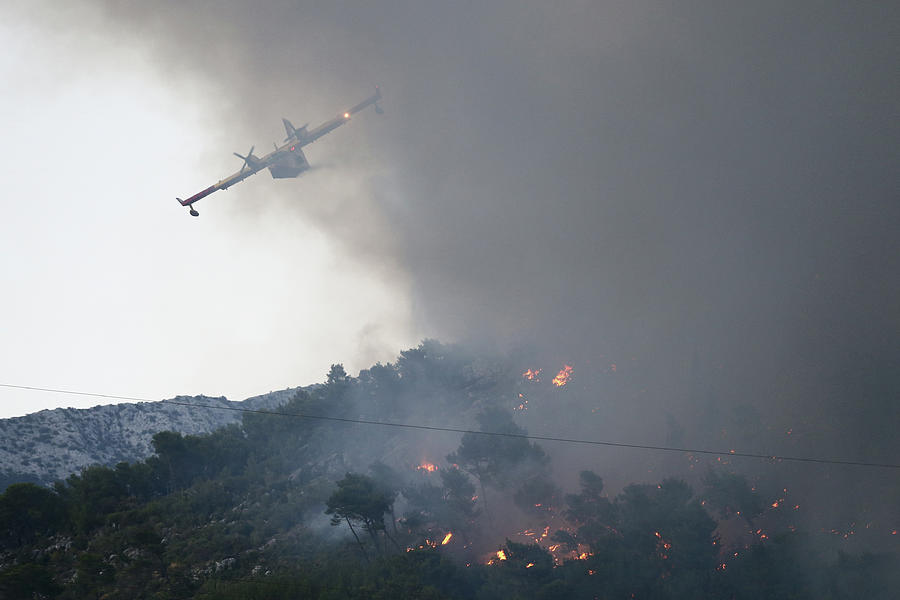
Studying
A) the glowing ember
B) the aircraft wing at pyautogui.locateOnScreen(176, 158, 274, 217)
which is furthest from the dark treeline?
the glowing ember

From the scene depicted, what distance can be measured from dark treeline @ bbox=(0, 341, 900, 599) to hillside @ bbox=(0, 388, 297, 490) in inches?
2479

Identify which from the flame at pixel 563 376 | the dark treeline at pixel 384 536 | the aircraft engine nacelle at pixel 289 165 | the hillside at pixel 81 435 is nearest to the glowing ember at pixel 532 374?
the flame at pixel 563 376

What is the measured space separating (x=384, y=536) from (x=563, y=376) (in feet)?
319

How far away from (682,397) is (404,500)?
283ft

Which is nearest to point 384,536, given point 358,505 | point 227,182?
point 358,505

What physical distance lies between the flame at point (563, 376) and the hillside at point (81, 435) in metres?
108

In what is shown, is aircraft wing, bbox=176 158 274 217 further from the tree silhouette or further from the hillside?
the hillside

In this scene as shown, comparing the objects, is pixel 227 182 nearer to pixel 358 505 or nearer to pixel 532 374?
pixel 358 505

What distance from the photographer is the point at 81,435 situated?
477 ft

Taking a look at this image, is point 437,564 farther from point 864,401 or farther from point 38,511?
point 864,401

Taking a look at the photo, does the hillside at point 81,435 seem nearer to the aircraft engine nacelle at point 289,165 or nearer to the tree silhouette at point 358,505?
the tree silhouette at point 358,505

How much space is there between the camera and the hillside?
429ft

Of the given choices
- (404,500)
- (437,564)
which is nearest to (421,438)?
(404,500)

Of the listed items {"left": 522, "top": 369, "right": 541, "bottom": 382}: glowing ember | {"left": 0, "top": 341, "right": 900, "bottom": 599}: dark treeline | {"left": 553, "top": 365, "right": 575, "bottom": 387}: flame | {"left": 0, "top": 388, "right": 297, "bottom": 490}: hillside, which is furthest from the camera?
{"left": 522, "top": 369, "right": 541, "bottom": 382}: glowing ember
